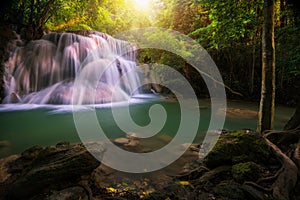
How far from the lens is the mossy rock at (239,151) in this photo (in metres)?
3.25

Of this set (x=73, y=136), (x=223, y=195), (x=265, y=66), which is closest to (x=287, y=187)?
(x=223, y=195)

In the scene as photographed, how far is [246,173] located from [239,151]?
0.53 meters

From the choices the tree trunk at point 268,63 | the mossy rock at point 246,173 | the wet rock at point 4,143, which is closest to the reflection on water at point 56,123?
the wet rock at point 4,143

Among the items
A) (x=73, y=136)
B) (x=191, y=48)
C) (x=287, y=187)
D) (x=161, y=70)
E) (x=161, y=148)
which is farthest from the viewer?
(x=161, y=70)

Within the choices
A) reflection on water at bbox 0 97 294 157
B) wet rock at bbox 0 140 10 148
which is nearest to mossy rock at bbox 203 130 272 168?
reflection on water at bbox 0 97 294 157

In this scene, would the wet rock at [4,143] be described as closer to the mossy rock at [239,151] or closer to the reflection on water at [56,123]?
the reflection on water at [56,123]

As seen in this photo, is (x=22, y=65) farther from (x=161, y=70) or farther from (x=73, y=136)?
(x=161, y=70)

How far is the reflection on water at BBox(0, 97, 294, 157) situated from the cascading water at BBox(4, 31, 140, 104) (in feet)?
4.08

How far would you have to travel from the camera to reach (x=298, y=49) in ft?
22.6

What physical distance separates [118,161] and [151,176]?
97 centimetres

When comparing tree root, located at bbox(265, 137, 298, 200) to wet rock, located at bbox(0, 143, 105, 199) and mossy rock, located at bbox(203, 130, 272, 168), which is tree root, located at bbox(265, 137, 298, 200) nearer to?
mossy rock, located at bbox(203, 130, 272, 168)

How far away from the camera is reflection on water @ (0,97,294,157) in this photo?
19.0 feet

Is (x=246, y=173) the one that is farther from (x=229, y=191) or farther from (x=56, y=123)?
(x=56, y=123)

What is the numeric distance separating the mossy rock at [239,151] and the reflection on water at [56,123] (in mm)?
2458
